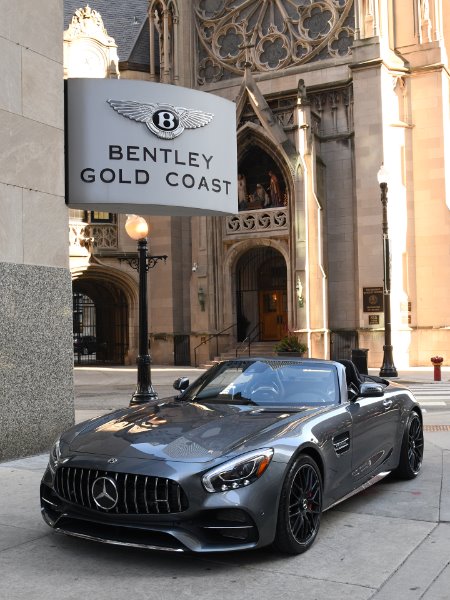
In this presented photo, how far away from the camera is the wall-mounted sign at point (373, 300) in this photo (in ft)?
91.8

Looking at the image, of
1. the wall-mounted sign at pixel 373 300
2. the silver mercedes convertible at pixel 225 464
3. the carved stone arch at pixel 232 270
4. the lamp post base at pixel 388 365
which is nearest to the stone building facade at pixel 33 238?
the silver mercedes convertible at pixel 225 464

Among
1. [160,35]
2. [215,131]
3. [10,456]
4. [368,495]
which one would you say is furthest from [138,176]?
[160,35]

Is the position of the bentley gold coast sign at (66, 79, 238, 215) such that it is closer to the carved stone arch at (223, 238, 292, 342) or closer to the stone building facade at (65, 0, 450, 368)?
the stone building facade at (65, 0, 450, 368)

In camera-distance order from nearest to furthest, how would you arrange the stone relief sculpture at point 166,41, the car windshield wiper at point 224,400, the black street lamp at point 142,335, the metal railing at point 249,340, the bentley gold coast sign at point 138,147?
the car windshield wiper at point 224,400
the bentley gold coast sign at point 138,147
the black street lamp at point 142,335
the metal railing at point 249,340
the stone relief sculpture at point 166,41

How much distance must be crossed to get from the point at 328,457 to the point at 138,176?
538 centimetres

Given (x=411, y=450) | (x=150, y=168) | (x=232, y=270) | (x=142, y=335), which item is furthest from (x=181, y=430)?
(x=232, y=270)

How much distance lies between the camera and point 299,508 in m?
5.32

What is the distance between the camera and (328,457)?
5.84 m

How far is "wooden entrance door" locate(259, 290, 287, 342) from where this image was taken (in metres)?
32.0

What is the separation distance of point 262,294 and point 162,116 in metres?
22.5

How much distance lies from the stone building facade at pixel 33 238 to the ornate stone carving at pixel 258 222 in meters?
20.4

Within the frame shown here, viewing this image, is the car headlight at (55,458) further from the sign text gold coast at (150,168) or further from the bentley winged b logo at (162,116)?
the bentley winged b logo at (162,116)

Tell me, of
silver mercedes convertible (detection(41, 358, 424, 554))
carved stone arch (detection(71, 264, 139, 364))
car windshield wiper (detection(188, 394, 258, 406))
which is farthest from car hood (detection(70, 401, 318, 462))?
carved stone arch (detection(71, 264, 139, 364))

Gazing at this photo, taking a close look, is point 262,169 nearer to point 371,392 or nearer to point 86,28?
point 86,28
